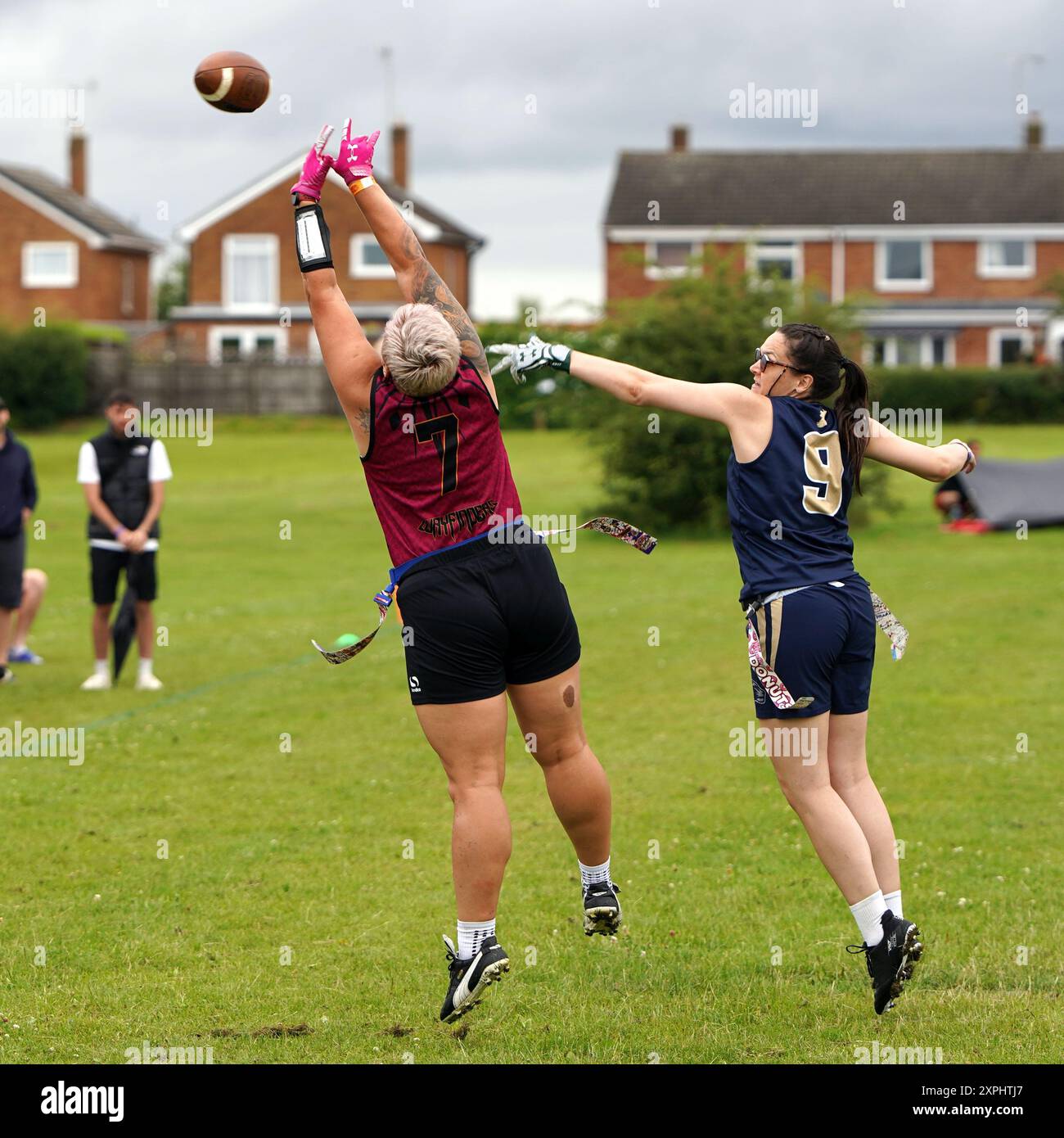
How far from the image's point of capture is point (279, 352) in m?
54.0

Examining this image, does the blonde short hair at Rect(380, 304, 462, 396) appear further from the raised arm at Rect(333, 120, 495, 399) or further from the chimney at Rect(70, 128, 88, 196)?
the chimney at Rect(70, 128, 88, 196)

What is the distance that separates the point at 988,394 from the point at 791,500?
4323 cm

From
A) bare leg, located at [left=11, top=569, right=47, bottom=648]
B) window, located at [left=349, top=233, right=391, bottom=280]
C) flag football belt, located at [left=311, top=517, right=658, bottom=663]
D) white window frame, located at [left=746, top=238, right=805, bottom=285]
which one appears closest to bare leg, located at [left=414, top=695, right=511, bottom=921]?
flag football belt, located at [left=311, top=517, right=658, bottom=663]

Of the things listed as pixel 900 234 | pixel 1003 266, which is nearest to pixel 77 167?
pixel 900 234

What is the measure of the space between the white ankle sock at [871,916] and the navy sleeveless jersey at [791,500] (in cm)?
113

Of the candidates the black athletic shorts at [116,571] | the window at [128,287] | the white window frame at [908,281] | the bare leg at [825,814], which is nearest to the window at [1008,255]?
the white window frame at [908,281]

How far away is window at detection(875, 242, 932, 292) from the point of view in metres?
58.9

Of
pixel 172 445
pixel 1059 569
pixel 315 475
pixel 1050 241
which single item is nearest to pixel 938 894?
pixel 1059 569

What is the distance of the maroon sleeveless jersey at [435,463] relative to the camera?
525 cm

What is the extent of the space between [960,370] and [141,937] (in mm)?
43929

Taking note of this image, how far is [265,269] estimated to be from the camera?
2319 inches

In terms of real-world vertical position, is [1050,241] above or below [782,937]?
above

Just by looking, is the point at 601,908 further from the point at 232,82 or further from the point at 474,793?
the point at 232,82
